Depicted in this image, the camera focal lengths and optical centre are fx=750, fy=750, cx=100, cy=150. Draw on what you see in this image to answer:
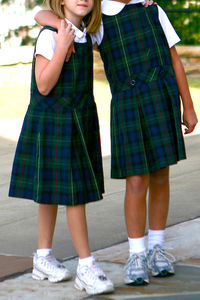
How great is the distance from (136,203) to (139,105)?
497mm

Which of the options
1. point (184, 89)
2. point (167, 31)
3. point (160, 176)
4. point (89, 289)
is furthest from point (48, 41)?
point (89, 289)

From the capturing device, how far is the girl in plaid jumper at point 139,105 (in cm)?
378

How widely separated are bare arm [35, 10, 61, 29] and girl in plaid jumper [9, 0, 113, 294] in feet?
0.10

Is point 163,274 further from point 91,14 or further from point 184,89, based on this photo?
point 91,14

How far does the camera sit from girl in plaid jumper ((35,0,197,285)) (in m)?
3.78

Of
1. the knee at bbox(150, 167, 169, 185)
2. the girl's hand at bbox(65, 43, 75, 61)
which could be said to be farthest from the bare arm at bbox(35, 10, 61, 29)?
the knee at bbox(150, 167, 169, 185)

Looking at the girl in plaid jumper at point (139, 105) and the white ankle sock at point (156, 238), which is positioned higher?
the girl in plaid jumper at point (139, 105)

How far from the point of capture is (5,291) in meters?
3.63

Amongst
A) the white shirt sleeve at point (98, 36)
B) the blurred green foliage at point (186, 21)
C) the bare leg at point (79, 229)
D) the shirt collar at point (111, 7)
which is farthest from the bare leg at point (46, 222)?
the blurred green foliage at point (186, 21)

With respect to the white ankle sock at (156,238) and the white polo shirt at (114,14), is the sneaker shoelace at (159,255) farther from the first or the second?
the white polo shirt at (114,14)

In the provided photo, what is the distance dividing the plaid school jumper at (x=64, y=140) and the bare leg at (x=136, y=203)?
0.56 feet

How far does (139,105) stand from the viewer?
3.78m

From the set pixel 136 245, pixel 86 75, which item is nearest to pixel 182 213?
pixel 136 245

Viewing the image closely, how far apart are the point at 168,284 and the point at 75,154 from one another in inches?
31.0
